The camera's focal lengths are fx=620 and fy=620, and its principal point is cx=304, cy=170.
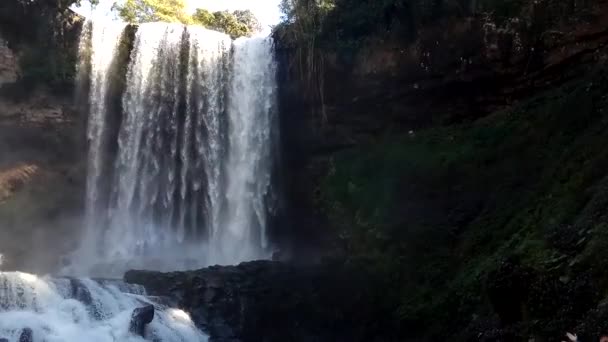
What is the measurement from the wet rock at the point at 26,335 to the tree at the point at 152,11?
25.6 metres

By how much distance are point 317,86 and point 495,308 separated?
47.9 ft

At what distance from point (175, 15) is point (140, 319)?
87.7 ft

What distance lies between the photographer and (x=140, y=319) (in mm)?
14766

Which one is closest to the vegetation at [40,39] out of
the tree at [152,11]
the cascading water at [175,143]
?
the cascading water at [175,143]

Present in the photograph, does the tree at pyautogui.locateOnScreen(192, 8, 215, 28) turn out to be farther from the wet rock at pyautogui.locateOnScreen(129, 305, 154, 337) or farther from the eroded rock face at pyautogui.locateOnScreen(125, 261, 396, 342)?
the wet rock at pyautogui.locateOnScreen(129, 305, 154, 337)

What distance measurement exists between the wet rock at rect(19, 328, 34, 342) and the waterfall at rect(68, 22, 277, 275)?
10984 millimetres

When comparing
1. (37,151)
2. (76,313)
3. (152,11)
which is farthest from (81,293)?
(152,11)

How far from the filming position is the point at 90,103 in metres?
26.0

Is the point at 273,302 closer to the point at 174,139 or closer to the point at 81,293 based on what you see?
the point at 81,293

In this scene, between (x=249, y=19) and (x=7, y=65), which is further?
(x=249, y=19)

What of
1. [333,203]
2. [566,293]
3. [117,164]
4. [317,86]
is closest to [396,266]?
[333,203]

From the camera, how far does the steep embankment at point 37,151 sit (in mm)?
24156

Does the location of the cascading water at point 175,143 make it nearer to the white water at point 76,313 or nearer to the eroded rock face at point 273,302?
the eroded rock face at point 273,302

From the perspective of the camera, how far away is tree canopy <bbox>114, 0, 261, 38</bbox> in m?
36.5
